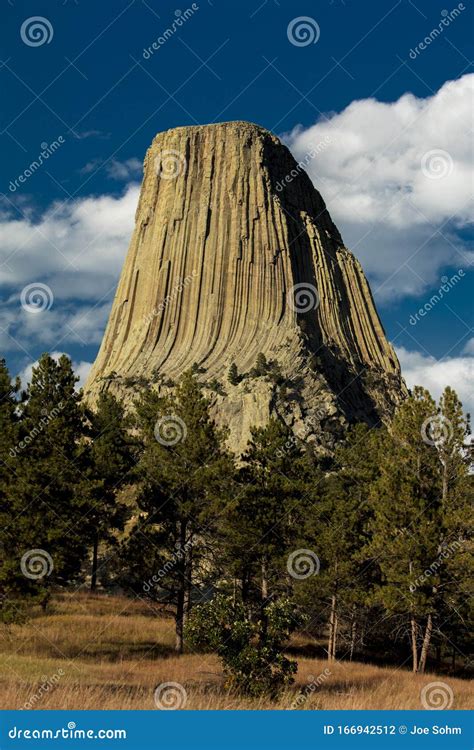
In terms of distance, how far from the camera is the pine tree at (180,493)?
93.8 feet

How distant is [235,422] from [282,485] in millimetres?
55498

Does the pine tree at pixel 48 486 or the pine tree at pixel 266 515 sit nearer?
the pine tree at pixel 48 486

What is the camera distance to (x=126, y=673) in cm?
2281

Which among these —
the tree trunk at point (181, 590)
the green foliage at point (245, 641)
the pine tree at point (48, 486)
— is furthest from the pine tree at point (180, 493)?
the green foliage at point (245, 641)

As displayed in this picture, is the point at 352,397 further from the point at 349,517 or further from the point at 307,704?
the point at 307,704

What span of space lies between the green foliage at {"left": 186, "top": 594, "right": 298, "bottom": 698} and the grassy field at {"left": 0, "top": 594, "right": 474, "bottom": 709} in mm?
654

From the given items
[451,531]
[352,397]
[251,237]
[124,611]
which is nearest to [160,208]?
[251,237]

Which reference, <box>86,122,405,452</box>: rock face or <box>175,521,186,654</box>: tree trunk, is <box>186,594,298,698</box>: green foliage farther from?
<box>86,122,405,452</box>: rock face

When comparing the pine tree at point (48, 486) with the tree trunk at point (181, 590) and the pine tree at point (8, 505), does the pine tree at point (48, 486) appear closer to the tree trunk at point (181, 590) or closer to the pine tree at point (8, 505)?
the pine tree at point (8, 505)

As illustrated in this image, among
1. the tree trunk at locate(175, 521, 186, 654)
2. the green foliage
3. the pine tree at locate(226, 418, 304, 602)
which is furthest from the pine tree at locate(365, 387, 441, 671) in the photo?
the green foliage

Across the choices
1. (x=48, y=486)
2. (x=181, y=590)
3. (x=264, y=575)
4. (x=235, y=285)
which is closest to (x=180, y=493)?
(x=181, y=590)

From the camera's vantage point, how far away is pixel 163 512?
29.4 m

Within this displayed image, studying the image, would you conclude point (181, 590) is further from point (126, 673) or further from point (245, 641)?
point (245, 641)

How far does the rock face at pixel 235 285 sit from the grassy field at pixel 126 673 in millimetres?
67295
